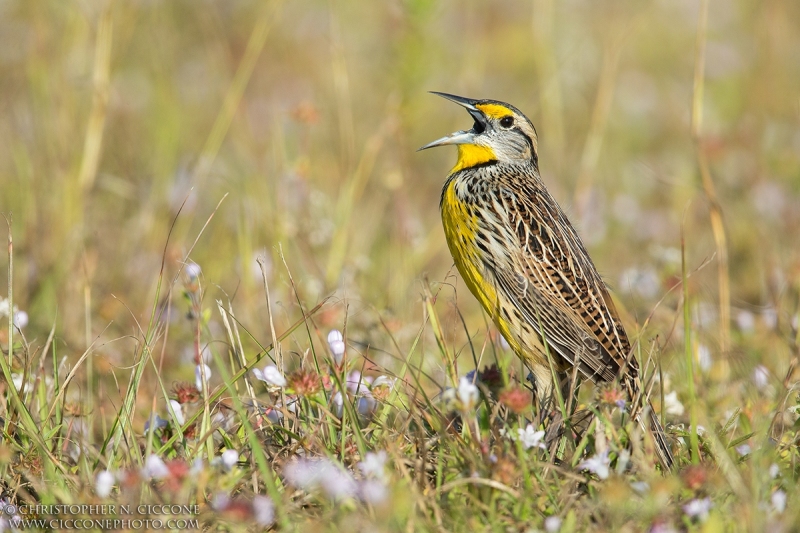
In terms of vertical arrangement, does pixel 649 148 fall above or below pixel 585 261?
below

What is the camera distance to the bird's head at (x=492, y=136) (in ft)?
13.6

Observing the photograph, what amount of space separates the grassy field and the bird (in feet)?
0.60

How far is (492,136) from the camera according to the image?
13.6 ft

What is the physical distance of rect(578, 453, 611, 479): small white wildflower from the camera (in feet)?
8.27

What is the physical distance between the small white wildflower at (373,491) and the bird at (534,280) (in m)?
1.13

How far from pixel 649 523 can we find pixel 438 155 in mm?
5576

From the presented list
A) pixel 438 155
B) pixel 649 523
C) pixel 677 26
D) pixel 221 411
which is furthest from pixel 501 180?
pixel 677 26

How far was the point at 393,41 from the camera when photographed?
17.0ft

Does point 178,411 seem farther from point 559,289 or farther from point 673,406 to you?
point 673,406

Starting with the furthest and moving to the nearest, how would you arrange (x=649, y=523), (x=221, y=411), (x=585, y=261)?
(x=585, y=261)
(x=221, y=411)
(x=649, y=523)

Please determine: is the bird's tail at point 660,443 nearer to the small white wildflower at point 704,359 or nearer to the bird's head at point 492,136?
the small white wildflower at point 704,359

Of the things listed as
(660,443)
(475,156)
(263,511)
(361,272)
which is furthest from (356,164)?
(263,511)

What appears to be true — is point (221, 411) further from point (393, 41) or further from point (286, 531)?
point (393, 41)

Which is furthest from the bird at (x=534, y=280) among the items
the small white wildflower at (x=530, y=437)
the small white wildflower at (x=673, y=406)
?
the small white wildflower at (x=530, y=437)
